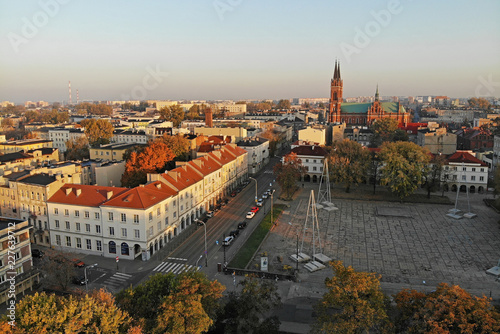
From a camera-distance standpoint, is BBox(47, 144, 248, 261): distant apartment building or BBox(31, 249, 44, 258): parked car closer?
BBox(47, 144, 248, 261): distant apartment building

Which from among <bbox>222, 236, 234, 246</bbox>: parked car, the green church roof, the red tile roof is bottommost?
<bbox>222, 236, 234, 246</bbox>: parked car

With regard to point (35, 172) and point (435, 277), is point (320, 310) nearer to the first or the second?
point (435, 277)

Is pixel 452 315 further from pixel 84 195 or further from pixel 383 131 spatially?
pixel 383 131

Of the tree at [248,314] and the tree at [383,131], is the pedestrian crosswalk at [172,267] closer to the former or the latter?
the tree at [248,314]

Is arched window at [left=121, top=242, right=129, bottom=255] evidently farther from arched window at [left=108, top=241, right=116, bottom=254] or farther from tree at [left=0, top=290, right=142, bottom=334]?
tree at [left=0, top=290, right=142, bottom=334]

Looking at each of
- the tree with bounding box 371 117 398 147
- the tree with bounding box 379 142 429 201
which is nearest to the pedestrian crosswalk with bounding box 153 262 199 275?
the tree with bounding box 379 142 429 201

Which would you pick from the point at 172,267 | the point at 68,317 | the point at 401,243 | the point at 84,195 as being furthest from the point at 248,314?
the point at 84,195

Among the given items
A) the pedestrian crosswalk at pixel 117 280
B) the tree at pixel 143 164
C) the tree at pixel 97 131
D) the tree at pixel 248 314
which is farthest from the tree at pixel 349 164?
the tree at pixel 97 131
